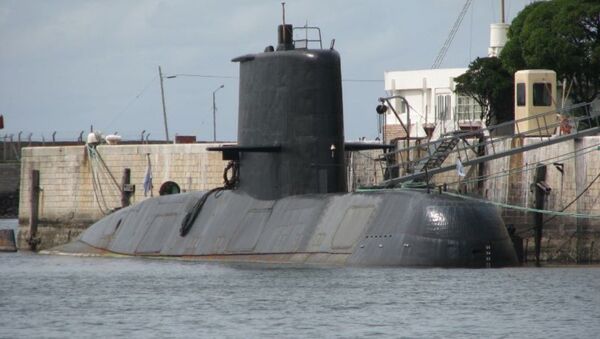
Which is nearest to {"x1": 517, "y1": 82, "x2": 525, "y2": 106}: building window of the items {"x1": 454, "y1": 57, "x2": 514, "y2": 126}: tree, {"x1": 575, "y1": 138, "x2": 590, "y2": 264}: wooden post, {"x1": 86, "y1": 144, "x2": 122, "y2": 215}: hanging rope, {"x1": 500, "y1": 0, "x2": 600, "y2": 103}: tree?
{"x1": 575, "y1": 138, "x2": 590, "y2": 264}: wooden post

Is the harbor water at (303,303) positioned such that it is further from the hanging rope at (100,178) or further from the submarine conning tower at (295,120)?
the hanging rope at (100,178)

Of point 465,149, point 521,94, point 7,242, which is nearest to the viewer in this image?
point 465,149

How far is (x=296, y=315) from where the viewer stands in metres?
29.1

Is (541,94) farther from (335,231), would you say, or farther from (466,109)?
(466,109)

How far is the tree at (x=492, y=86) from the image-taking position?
68.2m

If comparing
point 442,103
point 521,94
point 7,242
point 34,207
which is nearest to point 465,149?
point 521,94

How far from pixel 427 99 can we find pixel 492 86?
1472 centimetres

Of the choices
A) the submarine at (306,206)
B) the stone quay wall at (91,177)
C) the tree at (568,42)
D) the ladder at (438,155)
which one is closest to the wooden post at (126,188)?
the stone quay wall at (91,177)

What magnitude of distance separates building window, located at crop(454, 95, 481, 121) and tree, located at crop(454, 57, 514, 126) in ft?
24.4

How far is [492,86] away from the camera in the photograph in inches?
2687

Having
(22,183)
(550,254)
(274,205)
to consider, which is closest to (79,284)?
(274,205)

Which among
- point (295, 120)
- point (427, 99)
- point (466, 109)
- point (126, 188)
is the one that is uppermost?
point (427, 99)

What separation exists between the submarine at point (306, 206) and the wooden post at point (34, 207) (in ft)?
52.1

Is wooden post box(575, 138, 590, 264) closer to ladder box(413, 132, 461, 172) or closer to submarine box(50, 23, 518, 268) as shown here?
ladder box(413, 132, 461, 172)
